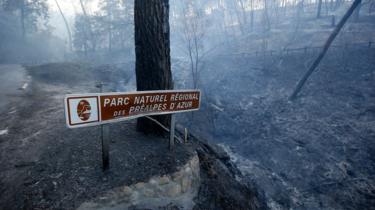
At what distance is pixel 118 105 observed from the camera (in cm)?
398

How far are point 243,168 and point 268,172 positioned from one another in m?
1.24

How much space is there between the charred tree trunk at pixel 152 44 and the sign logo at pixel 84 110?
2.40m

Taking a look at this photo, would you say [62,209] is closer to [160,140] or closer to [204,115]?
[160,140]

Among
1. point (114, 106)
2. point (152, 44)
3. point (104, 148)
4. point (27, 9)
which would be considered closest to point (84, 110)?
point (114, 106)

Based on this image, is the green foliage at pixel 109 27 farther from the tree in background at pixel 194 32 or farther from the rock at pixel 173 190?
the rock at pixel 173 190

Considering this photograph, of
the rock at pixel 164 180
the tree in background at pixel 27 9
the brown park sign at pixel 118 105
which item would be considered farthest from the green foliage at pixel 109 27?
the rock at pixel 164 180

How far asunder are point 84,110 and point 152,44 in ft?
8.94

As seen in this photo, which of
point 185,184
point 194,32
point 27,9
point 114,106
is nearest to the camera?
point 114,106

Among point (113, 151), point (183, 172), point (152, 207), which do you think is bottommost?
point (152, 207)

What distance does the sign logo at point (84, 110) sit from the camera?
3.40m

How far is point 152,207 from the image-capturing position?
4.64 m

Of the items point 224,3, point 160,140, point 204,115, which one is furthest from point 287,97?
point 224,3

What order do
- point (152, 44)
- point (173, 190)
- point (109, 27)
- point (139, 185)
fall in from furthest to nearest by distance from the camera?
point (109, 27) < point (152, 44) < point (173, 190) < point (139, 185)

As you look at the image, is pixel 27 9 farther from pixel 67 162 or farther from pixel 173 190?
pixel 173 190
